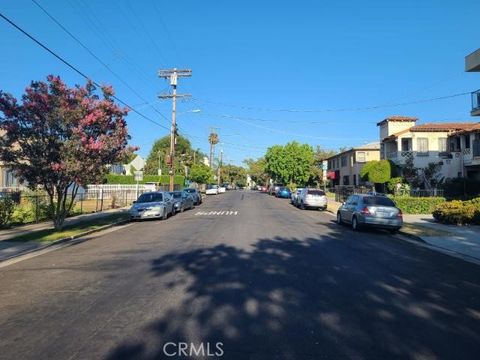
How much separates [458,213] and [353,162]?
131 feet

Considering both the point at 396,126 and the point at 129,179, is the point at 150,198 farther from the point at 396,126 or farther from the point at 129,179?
the point at 129,179

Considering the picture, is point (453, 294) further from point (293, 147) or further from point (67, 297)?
point (293, 147)

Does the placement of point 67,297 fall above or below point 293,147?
below

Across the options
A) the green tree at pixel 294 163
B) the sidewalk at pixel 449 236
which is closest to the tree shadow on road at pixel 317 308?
the sidewalk at pixel 449 236

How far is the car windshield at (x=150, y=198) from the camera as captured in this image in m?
26.2

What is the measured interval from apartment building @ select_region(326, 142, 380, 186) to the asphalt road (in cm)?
4483

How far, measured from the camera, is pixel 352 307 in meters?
7.00

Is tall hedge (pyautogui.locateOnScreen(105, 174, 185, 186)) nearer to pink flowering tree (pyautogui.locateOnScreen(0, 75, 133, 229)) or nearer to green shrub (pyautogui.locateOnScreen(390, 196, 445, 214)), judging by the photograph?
green shrub (pyautogui.locateOnScreen(390, 196, 445, 214))

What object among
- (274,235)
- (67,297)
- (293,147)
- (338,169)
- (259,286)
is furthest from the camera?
(293,147)

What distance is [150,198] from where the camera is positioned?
2642 centimetres

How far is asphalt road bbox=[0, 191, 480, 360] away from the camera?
5359 millimetres

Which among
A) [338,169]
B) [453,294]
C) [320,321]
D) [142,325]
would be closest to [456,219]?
[453,294]

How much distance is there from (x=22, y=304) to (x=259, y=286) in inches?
151

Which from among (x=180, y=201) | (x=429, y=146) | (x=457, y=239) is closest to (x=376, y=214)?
(x=457, y=239)
